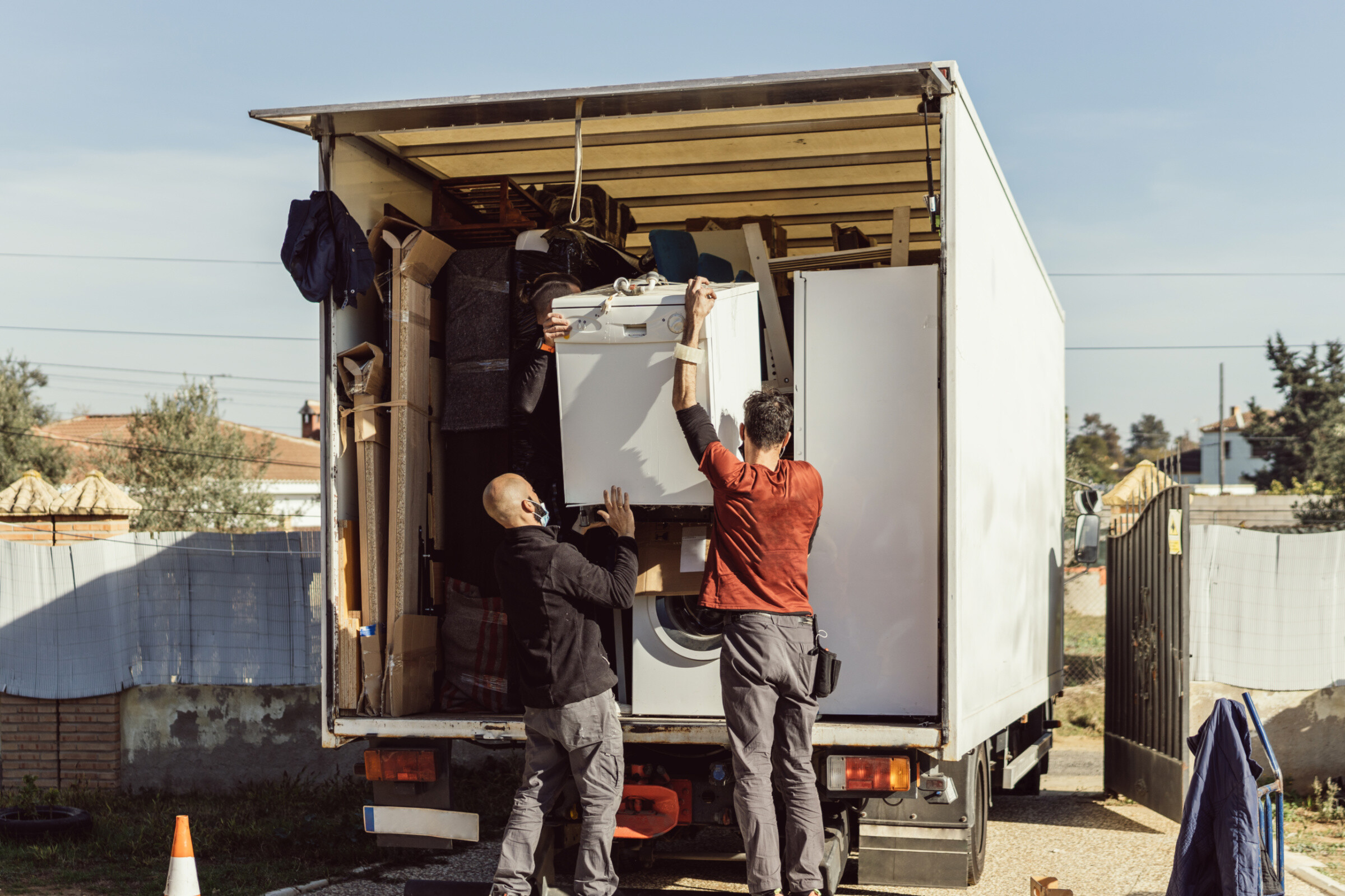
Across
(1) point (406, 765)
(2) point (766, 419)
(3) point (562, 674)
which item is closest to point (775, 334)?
(2) point (766, 419)

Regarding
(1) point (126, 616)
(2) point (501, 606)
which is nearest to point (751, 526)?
(2) point (501, 606)

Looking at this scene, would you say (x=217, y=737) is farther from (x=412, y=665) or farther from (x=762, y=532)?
(x=762, y=532)

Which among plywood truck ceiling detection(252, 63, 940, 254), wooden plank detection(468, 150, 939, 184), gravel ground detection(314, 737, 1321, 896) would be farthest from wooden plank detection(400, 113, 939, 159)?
gravel ground detection(314, 737, 1321, 896)

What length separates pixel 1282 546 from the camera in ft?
30.6

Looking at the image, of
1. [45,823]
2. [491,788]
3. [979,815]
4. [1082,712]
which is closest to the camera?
[979,815]

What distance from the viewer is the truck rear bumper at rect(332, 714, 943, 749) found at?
15.3ft

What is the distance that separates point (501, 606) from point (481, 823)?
8.52 feet

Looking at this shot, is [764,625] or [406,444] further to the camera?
[406,444]

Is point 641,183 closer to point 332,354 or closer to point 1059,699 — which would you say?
point 332,354

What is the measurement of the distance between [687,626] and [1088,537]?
393 cm

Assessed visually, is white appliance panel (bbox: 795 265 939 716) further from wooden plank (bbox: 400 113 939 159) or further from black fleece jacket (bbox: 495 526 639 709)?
wooden plank (bbox: 400 113 939 159)

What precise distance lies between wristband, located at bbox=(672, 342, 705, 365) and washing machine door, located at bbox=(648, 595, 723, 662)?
0.97m

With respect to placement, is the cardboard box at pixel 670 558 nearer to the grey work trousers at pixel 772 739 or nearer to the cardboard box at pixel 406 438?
the grey work trousers at pixel 772 739

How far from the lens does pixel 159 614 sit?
8.86m
